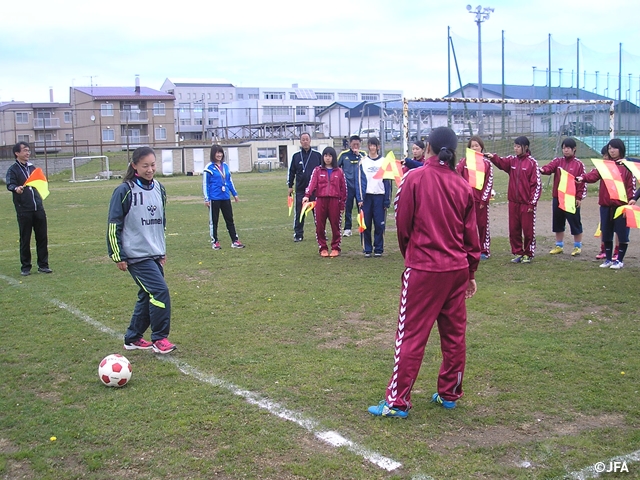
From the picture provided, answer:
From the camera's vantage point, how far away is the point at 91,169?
4541 centimetres

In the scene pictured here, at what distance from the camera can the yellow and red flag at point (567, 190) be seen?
10.9 meters

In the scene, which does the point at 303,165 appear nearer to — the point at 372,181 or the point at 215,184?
the point at 215,184

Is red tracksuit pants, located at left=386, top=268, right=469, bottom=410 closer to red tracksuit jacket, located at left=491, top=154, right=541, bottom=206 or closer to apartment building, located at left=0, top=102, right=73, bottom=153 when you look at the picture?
red tracksuit jacket, located at left=491, top=154, right=541, bottom=206

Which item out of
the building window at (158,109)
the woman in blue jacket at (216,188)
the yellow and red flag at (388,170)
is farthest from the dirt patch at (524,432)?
the building window at (158,109)

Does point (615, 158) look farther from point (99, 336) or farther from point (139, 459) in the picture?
point (139, 459)

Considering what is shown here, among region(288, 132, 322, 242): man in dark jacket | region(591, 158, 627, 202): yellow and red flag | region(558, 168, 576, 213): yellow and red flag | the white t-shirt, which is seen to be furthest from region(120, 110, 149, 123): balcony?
region(591, 158, 627, 202): yellow and red flag

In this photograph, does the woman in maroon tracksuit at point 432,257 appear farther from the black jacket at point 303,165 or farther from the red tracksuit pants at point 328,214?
the black jacket at point 303,165

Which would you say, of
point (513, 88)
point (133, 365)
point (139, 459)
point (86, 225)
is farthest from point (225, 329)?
point (513, 88)

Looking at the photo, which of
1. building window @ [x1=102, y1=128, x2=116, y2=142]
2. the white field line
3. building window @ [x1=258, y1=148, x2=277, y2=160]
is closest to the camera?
the white field line

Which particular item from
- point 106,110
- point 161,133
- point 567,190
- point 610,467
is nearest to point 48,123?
point 106,110

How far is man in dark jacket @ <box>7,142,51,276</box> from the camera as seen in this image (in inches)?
413

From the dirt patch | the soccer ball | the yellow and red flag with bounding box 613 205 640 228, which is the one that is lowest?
the dirt patch

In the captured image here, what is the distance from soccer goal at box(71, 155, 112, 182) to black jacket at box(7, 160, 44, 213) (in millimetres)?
30395

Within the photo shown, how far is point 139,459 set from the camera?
14.0 feet
